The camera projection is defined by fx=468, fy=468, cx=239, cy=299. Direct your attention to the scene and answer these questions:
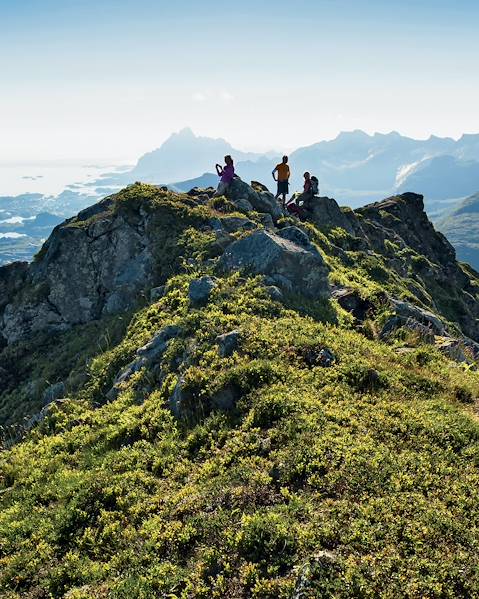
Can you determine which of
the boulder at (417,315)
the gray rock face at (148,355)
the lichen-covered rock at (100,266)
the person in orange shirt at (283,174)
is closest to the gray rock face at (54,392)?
the gray rock face at (148,355)

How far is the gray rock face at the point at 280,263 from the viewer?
81.0ft

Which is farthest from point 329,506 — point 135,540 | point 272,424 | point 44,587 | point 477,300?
point 477,300

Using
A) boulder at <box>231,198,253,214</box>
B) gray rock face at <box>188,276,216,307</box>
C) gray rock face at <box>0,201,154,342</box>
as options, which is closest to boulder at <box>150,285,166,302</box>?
gray rock face at <box>0,201,154,342</box>

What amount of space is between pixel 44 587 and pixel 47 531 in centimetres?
184

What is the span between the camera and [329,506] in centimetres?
1097

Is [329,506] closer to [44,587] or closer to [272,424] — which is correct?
[272,424]

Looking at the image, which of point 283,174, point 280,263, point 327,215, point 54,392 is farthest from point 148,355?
point 327,215

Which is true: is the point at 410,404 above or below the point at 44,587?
above

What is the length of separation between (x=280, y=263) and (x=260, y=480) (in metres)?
14.5

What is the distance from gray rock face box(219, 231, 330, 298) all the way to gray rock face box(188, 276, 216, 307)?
212 centimetres

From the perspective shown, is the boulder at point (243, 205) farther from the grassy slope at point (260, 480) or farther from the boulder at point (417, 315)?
the grassy slope at point (260, 480)

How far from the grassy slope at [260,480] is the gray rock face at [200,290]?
2060 mm

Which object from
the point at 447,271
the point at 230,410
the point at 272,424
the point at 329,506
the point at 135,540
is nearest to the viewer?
the point at 329,506

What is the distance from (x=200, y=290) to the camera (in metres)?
23.2
